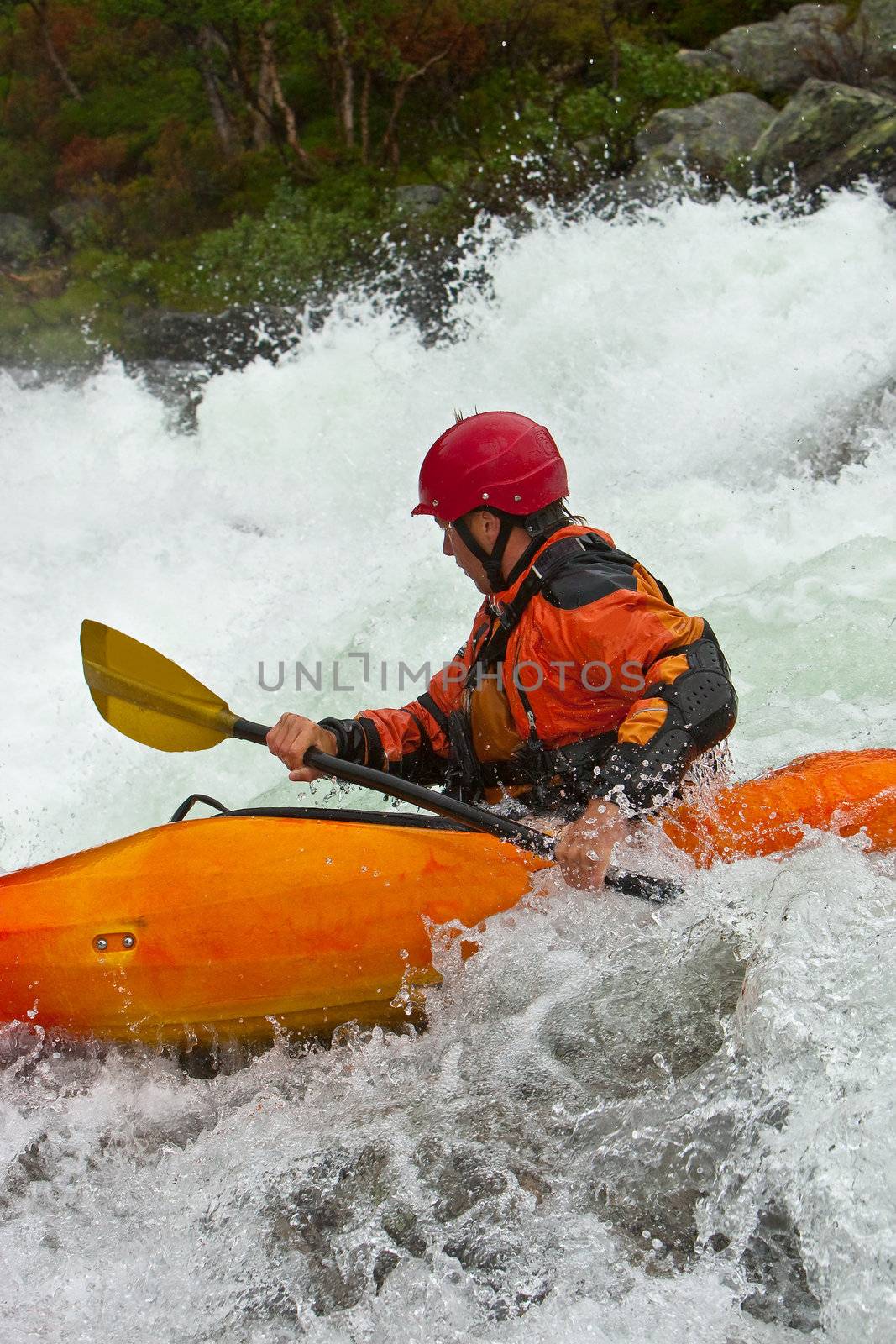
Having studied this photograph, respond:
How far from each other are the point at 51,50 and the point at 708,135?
28.9 feet

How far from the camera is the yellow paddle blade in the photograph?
3.20 metres

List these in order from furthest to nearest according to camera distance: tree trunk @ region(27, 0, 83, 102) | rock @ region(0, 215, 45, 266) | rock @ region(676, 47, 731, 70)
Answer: tree trunk @ region(27, 0, 83, 102) < rock @ region(0, 215, 45, 266) < rock @ region(676, 47, 731, 70)

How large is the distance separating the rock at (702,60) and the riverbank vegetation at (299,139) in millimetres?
122

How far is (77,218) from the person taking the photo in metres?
12.3

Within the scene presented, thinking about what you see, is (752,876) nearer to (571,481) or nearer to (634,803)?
(634,803)

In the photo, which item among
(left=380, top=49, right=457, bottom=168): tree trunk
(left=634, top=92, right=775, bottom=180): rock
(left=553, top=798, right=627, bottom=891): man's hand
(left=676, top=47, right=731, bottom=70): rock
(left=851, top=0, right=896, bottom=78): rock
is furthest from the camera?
(left=380, top=49, right=457, bottom=168): tree trunk

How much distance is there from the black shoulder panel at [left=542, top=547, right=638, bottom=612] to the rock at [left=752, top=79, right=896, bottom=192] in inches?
248

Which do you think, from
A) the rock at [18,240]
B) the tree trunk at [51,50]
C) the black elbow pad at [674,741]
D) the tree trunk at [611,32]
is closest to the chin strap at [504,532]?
the black elbow pad at [674,741]

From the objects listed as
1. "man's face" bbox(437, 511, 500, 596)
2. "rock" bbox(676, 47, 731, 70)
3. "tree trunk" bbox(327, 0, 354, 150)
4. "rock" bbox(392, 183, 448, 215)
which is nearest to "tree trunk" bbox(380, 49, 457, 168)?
"tree trunk" bbox(327, 0, 354, 150)

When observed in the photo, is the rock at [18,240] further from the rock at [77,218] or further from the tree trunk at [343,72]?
the tree trunk at [343,72]

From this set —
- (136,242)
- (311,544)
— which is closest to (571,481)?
(311,544)

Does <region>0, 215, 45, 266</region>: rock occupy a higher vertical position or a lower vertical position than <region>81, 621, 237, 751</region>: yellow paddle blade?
lower

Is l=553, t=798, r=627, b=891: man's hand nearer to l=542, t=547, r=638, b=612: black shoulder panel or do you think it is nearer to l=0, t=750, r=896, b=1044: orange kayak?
l=0, t=750, r=896, b=1044: orange kayak

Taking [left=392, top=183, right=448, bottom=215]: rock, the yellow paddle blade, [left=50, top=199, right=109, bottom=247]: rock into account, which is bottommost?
[left=50, top=199, right=109, bottom=247]: rock
